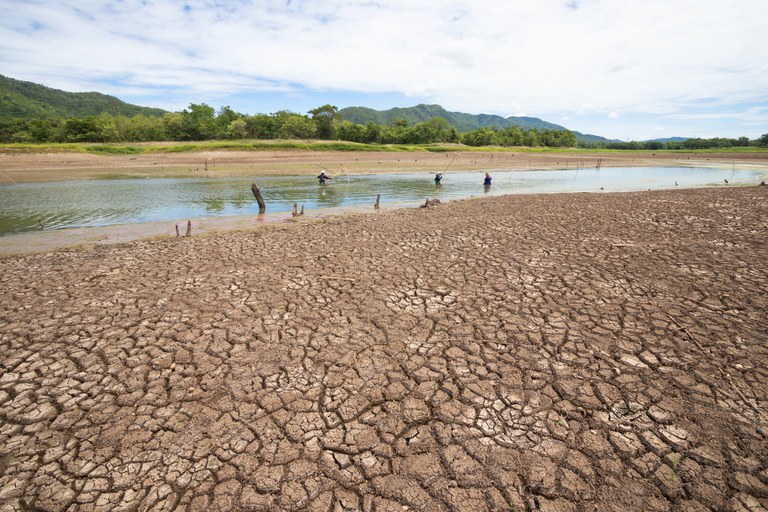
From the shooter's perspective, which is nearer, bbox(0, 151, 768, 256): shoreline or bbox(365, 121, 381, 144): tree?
bbox(0, 151, 768, 256): shoreline

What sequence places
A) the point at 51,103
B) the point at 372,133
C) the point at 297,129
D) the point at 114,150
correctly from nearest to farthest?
1. the point at 114,150
2. the point at 297,129
3. the point at 372,133
4. the point at 51,103

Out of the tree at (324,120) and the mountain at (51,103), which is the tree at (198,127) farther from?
the mountain at (51,103)

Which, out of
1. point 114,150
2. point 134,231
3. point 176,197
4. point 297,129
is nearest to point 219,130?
point 297,129

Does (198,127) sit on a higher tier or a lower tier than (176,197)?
higher

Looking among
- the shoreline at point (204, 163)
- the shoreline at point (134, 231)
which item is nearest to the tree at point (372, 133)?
the shoreline at point (204, 163)

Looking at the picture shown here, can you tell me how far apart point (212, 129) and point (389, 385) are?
80.5m

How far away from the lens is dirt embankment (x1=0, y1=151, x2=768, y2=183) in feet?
126

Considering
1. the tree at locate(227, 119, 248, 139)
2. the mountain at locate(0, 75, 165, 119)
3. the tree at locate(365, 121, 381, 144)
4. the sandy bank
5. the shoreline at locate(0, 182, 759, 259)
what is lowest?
the shoreline at locate(0, 182, 759, 259)

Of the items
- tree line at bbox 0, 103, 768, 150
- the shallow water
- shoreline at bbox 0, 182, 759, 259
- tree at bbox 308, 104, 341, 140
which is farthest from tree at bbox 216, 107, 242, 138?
shoreline at bbox 0, 182, 759, 259

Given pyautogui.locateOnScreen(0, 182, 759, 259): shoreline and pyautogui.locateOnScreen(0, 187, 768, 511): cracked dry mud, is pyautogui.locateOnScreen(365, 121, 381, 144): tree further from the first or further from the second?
pyautogui.locateOnScreen(0, 187, 768, 511): cracked dry mud

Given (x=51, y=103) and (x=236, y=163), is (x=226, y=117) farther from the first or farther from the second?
(x=51, y=103)

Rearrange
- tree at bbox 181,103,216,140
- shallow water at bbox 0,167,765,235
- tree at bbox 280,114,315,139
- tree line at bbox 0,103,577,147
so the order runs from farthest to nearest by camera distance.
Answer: tree at bbox 280,114,315,139 < tree at bbox 181,103,216,140 < tree line at bbox 0,103,577,147 < shallow water at bbox 0,167,765,235

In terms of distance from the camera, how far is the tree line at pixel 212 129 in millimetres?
61969

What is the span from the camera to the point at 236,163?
4888 centimetres
